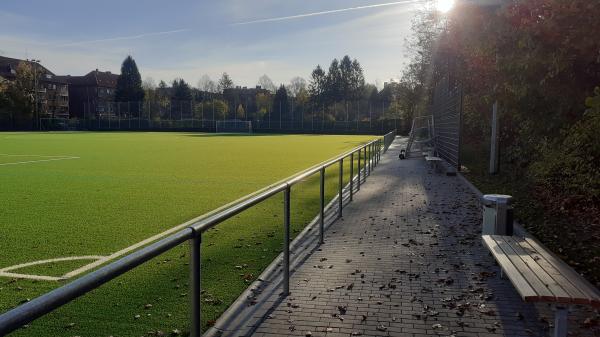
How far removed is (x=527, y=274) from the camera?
3.70 m

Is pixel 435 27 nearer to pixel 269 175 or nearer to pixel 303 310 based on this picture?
pixel 269 175

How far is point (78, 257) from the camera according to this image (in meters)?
5.70

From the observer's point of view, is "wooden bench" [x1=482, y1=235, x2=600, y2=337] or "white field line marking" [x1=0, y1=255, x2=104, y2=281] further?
"white field line marking" [x1=0, y1=255, x2=104, y2=281]

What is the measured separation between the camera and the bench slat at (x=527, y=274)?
320 centimetres

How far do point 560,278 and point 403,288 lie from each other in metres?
1.56

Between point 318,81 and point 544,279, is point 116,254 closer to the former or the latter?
point 544,279

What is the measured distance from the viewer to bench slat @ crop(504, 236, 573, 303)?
3.18 m

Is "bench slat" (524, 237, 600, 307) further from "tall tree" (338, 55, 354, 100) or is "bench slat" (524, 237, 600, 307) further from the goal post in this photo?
"tall tree" (338, 55, 354, 100)

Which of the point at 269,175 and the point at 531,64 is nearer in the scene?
the point at 531,64

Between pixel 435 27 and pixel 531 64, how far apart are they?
26.9m

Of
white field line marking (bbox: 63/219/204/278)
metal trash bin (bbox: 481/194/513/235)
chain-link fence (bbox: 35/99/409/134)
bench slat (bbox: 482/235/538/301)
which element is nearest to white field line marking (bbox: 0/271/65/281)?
white field line marking (bbox: 63/219/204/278)

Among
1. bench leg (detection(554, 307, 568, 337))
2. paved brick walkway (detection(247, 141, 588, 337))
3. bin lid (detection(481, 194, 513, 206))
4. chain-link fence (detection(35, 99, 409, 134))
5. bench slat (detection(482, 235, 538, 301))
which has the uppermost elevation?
chain-link fence (detection(35, 99, 409, 134))

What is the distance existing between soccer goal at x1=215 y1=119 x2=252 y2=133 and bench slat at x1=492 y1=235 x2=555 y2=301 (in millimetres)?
73060

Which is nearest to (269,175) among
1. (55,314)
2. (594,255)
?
(594,255)
